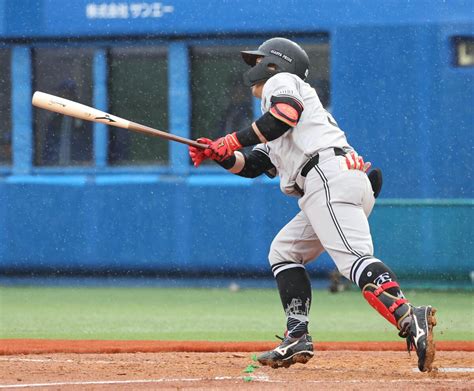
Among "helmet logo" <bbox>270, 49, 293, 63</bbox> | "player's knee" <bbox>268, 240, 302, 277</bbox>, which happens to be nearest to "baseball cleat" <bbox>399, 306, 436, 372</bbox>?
"player's knee" <bbox>268, 240, 302, 277</bbox>

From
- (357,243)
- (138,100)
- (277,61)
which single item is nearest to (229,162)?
(277,61)

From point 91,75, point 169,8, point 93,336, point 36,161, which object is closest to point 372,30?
point 169,8

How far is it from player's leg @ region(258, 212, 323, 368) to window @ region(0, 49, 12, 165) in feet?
24.1

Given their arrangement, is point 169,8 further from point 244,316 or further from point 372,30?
point 244,316

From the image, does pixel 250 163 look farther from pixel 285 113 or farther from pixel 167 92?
pixel 167 92

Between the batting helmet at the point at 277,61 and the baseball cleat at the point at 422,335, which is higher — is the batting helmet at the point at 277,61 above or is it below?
above

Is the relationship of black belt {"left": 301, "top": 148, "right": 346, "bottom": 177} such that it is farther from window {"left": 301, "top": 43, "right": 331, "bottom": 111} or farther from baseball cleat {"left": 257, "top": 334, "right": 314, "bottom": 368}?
window {"left": 301, "top": 43, "right": 331, "bottom": 111}

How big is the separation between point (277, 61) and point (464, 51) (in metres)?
6.30

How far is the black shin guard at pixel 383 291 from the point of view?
19.5 feet

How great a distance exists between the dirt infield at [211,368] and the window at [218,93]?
17.0 ft

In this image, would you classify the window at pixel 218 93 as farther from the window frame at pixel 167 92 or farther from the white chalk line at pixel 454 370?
the white chalk line at pixel 454 370

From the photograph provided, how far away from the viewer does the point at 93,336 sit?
880 cm

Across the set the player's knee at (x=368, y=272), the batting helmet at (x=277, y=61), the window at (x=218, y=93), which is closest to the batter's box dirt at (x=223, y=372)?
the player's knee at (x=368, y=272)

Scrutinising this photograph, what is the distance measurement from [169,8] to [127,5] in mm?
436
